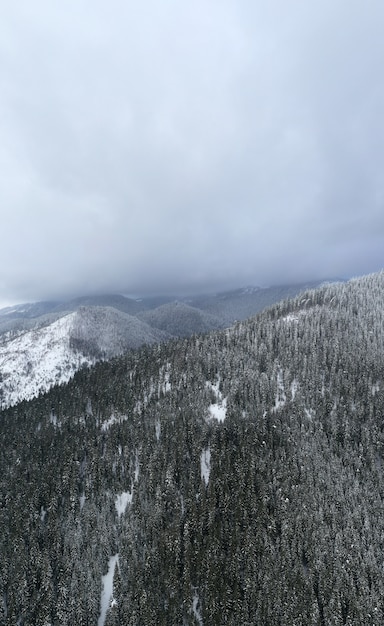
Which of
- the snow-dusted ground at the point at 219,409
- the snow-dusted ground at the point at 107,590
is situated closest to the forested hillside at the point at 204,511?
the snow-dusted ground at the point at 107,590

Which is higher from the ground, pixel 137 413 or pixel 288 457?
pixel 137 413

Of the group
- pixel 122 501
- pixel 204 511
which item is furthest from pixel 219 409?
pixel 122 501

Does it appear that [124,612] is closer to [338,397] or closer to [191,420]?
[191,420]

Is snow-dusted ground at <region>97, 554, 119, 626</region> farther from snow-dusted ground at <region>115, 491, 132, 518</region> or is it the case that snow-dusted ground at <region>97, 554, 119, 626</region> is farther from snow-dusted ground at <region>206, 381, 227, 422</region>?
snow-dusted ground at <region>206, 381, 227, 422</region>

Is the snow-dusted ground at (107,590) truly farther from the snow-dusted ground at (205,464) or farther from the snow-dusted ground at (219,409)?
the snow-dusted ground at (219,409)

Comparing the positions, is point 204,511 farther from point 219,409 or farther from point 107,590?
point 219,409

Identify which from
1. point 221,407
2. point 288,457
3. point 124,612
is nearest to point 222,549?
point 124,612

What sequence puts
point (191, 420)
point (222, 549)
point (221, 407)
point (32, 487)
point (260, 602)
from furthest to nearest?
1. point (221, 407)
2. point (191, 420)
3. point (32, 487)
4. point (222, 549)
5. point (260, 602)

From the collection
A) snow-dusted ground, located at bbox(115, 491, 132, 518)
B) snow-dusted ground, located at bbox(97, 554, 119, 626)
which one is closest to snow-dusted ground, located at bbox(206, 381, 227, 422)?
snow-dusted ground, located at bbox(115, 491, 132, 518)
